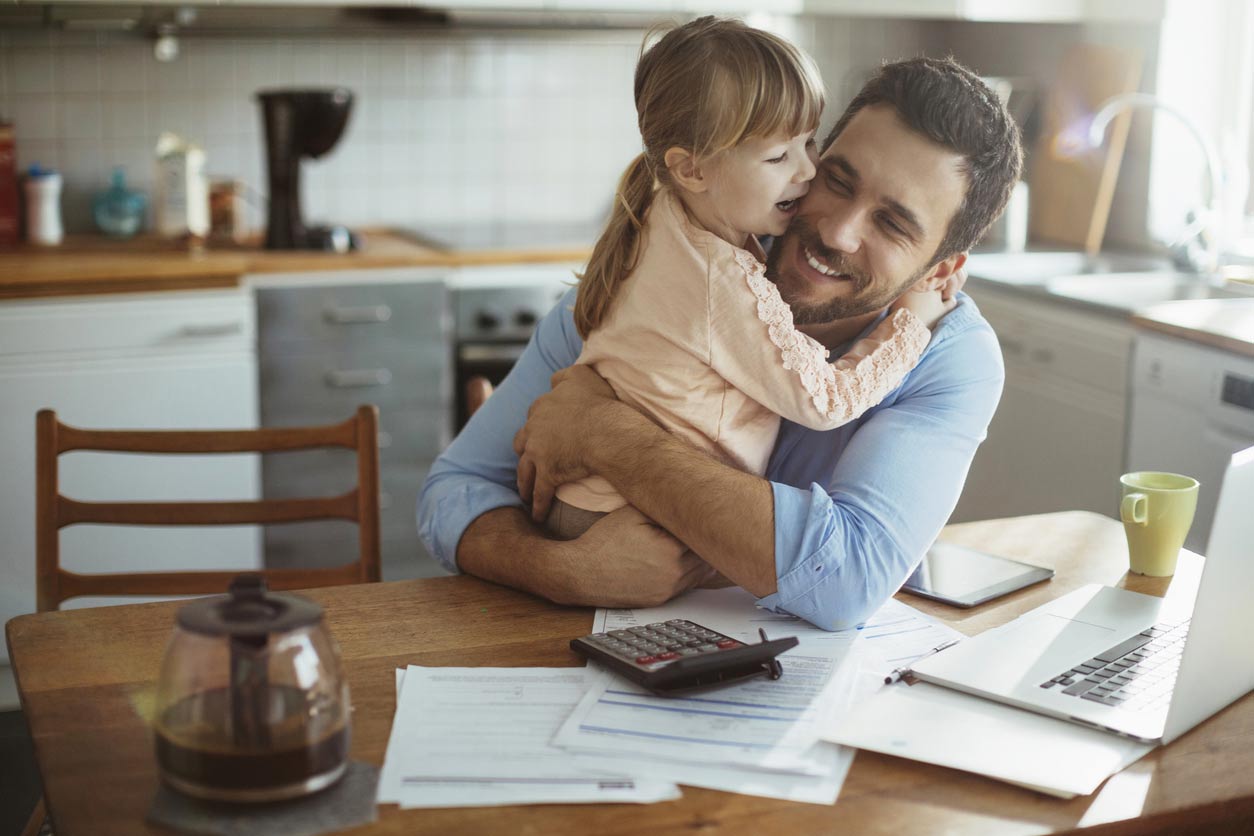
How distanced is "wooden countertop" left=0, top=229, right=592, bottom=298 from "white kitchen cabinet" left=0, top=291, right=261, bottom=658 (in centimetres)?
3

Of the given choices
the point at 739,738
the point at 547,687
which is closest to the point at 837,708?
the point at 739,738

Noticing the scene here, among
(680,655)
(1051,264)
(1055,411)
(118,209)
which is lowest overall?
(1055,411)

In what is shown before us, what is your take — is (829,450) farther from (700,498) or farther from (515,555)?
(515,555)

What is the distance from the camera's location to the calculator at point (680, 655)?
112 cm

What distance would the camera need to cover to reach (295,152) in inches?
130

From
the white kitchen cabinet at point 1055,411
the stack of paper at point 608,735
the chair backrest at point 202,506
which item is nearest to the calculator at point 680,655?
the stack of paper at point 608,735

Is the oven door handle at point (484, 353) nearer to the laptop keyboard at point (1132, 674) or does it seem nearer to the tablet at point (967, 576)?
the tablet at point (967, 576)

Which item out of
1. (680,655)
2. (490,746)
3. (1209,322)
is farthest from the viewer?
(1209,322)

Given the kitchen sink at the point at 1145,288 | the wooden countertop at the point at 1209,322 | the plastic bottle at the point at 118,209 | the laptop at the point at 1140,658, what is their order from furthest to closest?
the plastic bottle at the point at 118,209 < the kitchen sink at the point at 1145,288 < the wooden countertop at the point at 1209,322 < the laptop at the point at 1140,658

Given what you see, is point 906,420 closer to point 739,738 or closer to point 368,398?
point 739,738

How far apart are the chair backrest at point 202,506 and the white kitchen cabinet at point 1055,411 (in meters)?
1.81

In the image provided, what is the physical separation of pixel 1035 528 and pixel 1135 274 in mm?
1871

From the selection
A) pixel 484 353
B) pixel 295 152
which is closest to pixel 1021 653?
pixel 484 353

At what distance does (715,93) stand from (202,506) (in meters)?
0.90
